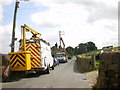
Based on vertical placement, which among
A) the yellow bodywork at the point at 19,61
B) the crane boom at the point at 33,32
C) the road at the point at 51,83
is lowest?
the road at the point at 51,83

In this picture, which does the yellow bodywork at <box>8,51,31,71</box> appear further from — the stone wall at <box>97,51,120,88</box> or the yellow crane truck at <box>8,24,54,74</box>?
the stone wall at <box>97,51,120,88</box>

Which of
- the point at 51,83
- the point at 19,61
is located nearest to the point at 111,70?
the point at 51,83

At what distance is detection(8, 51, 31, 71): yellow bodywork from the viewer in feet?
41.2

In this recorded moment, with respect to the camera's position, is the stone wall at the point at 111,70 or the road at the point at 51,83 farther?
the road at the point at 51,83

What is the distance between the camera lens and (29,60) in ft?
43.4

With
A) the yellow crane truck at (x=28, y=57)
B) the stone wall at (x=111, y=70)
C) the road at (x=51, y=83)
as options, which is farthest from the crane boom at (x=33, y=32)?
the stone wall at (x=111, y=70)

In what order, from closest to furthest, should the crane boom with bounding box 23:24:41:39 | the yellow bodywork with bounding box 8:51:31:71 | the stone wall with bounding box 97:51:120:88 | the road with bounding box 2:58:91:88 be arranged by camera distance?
the stone wall with bounding box 97:51:120:88 < the road with bounding box 2:58:91:88 < the yellow bodywork with bounding box 8:51:31:71 < the crane boom with bounding box 23:24:41:39

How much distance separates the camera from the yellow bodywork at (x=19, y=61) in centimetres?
1257

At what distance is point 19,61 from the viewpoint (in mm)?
12594

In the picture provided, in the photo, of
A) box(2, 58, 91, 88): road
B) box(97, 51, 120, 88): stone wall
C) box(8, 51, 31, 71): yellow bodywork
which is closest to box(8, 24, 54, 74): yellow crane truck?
box(8, 51, 31, 71): yellow bodywork

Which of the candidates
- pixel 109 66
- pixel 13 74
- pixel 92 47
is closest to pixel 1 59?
pixel 13 74

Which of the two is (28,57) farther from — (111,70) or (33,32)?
(111,70)

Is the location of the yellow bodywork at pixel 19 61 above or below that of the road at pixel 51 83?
above

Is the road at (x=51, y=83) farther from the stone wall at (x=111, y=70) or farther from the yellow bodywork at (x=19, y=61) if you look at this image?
the stone wall at (x=111, y=70)
